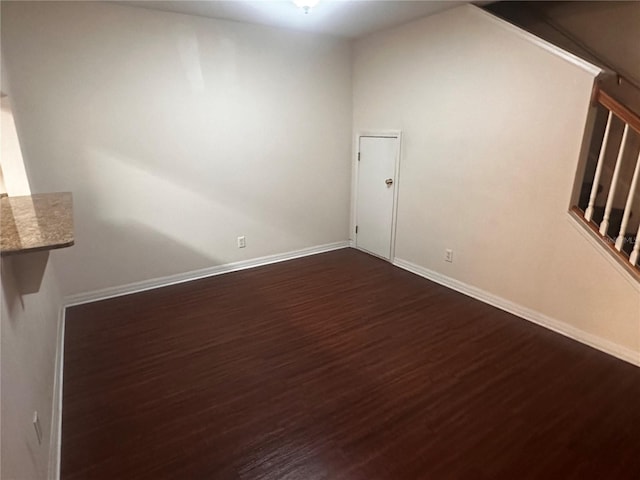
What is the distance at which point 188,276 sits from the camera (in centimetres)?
381

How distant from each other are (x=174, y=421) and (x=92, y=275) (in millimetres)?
1989

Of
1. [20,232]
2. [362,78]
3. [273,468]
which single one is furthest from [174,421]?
[362,78]

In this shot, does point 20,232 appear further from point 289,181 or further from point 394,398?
point 289,181

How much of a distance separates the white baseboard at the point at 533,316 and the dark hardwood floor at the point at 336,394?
0.08m

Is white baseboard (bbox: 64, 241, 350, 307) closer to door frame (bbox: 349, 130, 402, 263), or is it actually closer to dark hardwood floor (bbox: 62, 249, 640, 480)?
dark hardwood floor (bbox: 62, 249, 640, 480)

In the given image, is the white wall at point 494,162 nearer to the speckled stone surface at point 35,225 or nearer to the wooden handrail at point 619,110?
the wooden handrail at point 619,110

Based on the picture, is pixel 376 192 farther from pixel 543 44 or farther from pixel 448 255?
pixel 543 44

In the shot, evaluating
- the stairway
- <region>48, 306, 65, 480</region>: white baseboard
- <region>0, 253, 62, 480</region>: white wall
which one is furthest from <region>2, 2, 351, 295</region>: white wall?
the stairway

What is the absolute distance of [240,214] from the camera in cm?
396

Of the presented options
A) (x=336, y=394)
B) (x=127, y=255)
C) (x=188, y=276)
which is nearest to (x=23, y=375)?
(x=336, y=394)

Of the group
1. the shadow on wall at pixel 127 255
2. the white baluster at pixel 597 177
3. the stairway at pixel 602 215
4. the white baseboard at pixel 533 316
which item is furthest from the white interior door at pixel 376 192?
the shadow on wall at pixel 127 255

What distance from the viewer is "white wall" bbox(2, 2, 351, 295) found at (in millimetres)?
2883

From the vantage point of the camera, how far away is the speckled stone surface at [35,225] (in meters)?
1.27

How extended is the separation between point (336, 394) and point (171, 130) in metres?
2.73
